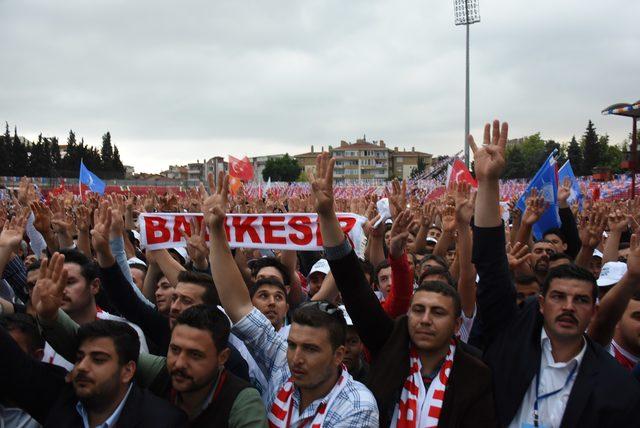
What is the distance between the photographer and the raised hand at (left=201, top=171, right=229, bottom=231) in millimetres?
3320

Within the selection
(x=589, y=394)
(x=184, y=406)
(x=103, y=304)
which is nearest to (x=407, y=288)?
(x=589, y=394)

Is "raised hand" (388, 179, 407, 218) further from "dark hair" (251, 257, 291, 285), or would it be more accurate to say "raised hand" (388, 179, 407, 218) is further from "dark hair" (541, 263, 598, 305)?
"dark hair" (541, 263, 598, 305)

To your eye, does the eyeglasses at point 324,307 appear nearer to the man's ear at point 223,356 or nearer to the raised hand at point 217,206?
the man's ear at point 223,356

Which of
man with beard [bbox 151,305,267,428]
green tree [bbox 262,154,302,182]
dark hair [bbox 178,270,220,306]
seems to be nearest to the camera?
man with beard [bbox 151,305,267,428]

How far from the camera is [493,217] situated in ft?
9.52

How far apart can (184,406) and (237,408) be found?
0.32m

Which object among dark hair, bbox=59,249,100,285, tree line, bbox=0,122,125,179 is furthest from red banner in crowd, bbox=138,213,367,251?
tree line, bbox=0,122,125,179

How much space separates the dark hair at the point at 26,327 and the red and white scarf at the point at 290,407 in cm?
139

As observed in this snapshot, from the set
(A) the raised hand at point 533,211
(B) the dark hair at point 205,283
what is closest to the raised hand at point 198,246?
(B) the dark hair at point 205,283

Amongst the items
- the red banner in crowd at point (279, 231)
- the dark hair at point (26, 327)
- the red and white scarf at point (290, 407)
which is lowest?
the red and white scarf at point (290, 407)

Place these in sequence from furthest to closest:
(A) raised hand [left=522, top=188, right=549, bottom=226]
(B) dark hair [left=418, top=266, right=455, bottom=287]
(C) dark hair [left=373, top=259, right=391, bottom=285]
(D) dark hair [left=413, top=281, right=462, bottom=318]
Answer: (A) raised hand [left=522, top=188, right=549, bottom=226] < (C) dark hair [left=373, top=259, right=391, bottom=285] < (B) dark hair [left=418, top=266, right=455, bottom=287] < (D) dark hair [left=413, top=281, right=462, bottom=318]

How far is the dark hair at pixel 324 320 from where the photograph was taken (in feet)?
8.94

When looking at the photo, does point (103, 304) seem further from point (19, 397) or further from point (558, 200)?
point (558, 200)

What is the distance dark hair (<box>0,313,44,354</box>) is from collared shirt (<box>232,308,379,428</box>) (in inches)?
43.4
